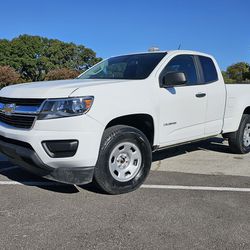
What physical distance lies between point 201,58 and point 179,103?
52.6 inches

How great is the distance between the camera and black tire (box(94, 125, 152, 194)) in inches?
173

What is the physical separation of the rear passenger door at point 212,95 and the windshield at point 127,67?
953 mm

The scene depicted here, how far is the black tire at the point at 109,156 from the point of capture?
14.5 ft

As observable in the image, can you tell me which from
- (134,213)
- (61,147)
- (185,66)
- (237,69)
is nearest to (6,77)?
(237,69)

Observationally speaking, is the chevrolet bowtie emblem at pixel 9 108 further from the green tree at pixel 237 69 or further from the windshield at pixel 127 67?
the green tree at pixel 237 69

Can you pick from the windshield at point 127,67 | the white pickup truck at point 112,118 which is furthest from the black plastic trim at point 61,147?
the windshield at point 127,67

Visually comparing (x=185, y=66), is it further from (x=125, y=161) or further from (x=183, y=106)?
(x=125, y=161)

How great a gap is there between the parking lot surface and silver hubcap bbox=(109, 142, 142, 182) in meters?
0.26

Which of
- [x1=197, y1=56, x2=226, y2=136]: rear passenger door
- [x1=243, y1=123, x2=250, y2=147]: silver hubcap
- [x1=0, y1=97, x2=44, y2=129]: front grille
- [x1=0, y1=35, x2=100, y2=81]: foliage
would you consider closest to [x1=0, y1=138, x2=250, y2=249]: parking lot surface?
[x1=197, y1=56, x2=226, y2=136]: rear passenger door

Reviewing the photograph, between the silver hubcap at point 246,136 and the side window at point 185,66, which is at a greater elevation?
the side window at point 185,66

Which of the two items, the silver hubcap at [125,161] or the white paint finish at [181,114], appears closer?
the silver hubcap at [125,161]

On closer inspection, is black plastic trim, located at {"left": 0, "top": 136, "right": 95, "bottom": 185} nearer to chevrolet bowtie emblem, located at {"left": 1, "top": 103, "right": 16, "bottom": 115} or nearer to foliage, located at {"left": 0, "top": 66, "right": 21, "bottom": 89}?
chevrolet bowtie emblem, located at {"left": 1, "top": 103, "right": 16, "bottom": 115}

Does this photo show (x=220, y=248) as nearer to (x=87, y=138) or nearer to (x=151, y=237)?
(x=151, y=237)

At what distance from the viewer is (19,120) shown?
4344 mm
